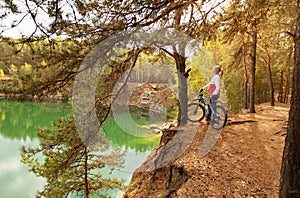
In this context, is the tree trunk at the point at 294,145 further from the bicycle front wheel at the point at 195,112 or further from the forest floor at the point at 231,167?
the bicycle front wheel at the point at 195,112

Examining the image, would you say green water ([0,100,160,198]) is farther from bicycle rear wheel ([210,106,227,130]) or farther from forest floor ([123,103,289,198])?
bicycle rear wheel ([210,106,227,130])

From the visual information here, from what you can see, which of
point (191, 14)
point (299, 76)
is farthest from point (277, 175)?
point (191, 14)

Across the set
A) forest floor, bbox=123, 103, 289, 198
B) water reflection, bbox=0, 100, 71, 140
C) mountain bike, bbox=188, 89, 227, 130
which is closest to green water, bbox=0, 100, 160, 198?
water reflection, bbox=0, 100, 71, 140

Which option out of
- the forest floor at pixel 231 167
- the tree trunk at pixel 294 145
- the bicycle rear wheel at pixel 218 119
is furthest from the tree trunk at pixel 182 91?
the tree trunk at pixel 294 145

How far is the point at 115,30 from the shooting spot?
10.1 feet

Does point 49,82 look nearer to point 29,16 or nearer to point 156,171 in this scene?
point 29,16

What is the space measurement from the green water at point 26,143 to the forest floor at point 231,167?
1696mm

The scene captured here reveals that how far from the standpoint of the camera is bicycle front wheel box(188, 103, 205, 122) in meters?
4.74

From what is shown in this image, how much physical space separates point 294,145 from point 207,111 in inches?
113

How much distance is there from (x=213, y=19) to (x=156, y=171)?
3.08 m

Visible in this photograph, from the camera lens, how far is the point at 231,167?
3.28 m

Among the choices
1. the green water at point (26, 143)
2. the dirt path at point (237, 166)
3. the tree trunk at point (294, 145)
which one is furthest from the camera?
the green water at point (26, 143)

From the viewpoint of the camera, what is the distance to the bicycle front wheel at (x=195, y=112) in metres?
4.74

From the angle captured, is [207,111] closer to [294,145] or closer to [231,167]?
[231,167]
